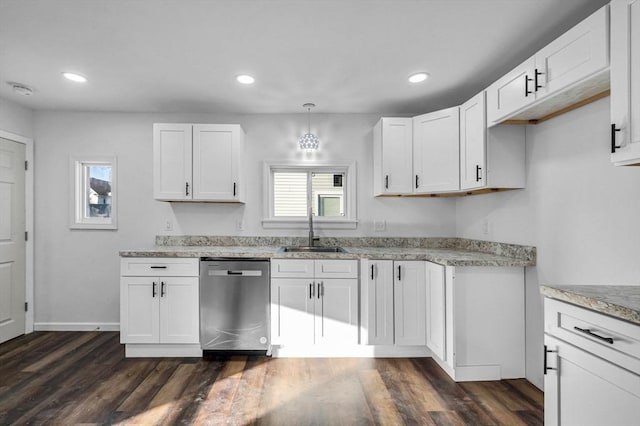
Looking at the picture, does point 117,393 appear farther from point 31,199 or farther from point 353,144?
point 353,144

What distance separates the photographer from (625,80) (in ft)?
4.47

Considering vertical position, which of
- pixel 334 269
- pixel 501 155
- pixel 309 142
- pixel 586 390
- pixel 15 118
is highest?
pixel 15 118

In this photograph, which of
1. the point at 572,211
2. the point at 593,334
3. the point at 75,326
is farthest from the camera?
Answer: the point at 75,326

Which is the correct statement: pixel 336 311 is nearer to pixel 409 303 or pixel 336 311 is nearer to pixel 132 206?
pixel 409 303

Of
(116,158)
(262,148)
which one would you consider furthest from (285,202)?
(116,158)

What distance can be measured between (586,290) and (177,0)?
2.46 metres

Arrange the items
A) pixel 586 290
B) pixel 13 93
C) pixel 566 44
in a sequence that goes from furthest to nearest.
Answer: pixel 13 93 → pixel 566 44 → pixel 586 290

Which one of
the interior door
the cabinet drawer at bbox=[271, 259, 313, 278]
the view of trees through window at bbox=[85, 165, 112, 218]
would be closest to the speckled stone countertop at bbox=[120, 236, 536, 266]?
the cabinet drawer at bbox=[271, 259, 313, 278]

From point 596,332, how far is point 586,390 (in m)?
0.24

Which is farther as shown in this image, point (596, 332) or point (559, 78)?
point (559, 78)

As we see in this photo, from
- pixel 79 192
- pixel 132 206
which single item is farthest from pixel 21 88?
pixel 132 206

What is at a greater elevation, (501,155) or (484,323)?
(501,155)

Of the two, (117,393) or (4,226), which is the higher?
(4,226)

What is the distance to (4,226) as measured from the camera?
3.34 metres
